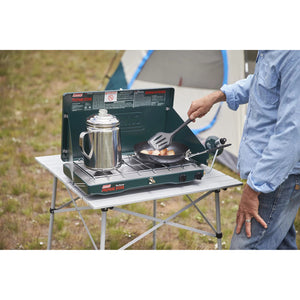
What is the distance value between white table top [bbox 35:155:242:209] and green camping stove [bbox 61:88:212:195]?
4 centimetres

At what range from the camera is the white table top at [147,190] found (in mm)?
2159

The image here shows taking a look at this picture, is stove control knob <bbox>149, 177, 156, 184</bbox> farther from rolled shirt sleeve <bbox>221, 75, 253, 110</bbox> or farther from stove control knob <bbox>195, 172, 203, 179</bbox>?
rolled shirt sleeve <bbox>221, 75, 253, 110</bbox>

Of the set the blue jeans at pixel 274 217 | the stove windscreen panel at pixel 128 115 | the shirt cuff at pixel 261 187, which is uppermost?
the stove windscreen panel at pixel 128 115

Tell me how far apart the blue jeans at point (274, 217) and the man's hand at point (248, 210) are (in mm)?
22

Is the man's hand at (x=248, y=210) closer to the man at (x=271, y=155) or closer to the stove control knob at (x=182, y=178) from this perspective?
the man at (x=271, y=155)

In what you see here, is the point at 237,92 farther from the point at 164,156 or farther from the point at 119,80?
the point at 119,80

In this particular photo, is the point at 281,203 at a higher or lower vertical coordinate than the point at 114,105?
lower

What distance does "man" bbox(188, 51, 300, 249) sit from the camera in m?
1.84

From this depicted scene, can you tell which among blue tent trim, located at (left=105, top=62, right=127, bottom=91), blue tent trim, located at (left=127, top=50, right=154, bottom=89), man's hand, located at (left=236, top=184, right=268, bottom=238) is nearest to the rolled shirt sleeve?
man's hand, located at (left=236, top=184, right=268, bottom=238)

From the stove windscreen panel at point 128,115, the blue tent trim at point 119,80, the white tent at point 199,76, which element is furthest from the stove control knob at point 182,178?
the blue tent trim at point 119,80

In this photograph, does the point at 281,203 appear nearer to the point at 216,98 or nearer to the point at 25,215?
the point at 216,98

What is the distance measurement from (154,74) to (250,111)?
3.19 meters

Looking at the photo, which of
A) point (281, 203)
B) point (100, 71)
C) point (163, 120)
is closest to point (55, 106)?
point (100, 71)

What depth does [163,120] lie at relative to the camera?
274 cm
